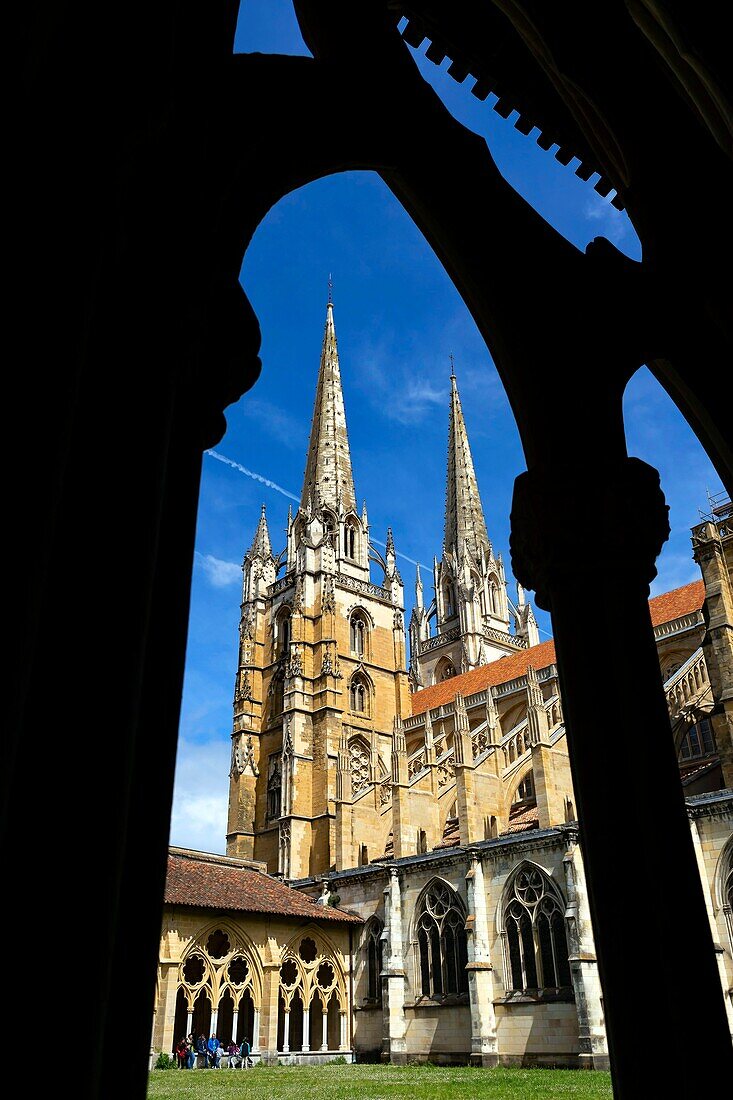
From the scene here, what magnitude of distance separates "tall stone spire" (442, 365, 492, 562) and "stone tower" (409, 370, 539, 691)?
0.08m

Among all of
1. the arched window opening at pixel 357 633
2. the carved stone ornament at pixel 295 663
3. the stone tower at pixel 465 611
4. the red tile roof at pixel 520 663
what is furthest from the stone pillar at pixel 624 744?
the stone tower at pixel 465 611

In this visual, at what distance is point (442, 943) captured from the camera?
75.3ft

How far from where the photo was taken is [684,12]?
370 cm

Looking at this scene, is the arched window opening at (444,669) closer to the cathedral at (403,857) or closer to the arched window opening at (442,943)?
the cathedral at (403,857)

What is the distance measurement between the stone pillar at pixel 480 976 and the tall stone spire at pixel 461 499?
124 feet

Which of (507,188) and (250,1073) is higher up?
(507,188)

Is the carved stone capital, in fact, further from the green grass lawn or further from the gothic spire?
the gothic spire

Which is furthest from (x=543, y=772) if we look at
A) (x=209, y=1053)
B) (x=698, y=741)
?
(x=209, y=1053)

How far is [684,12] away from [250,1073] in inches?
858

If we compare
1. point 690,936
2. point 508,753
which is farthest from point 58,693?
point 508,753

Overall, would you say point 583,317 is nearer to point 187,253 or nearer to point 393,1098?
point 187,253

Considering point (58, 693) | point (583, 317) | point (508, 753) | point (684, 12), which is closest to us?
point (58, 693)

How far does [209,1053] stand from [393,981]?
17.0 ft

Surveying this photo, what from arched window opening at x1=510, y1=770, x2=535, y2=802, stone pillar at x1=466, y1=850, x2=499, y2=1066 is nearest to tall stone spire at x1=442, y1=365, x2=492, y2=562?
arched window opening at x1=510, y1=770, x2=535, y2=802
